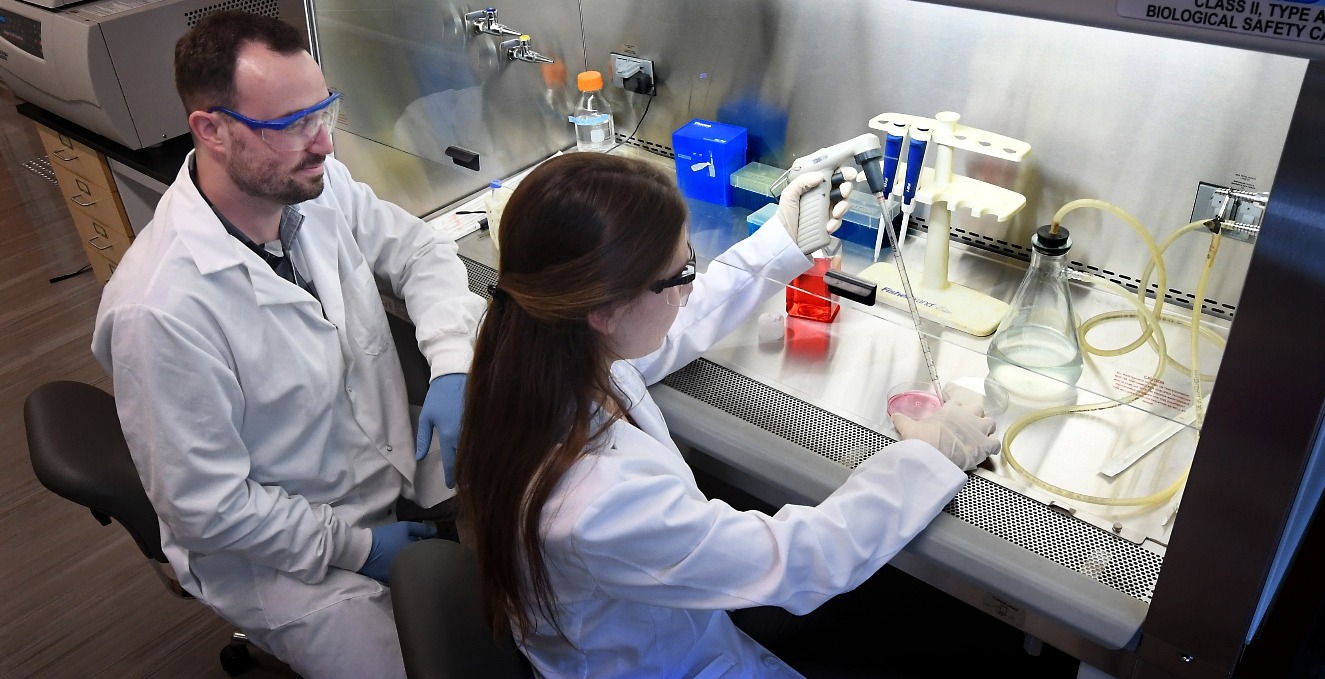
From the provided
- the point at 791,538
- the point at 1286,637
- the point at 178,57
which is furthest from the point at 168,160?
the point at 1286,637

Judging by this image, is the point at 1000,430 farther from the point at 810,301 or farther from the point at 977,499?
the point at 810,301

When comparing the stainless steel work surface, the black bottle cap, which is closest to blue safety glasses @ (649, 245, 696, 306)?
the stainless steel work surface

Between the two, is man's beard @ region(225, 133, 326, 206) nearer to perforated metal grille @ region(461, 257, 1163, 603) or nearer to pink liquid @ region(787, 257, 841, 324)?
perforated metal grille @ region(461, 257, 1163, 603)

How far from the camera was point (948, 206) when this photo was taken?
5.01 ft

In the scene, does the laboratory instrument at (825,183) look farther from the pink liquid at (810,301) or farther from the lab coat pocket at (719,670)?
the lab coat pocket at (719,670)

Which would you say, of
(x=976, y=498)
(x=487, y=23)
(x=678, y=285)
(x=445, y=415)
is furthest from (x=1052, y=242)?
(x=487, y=23)

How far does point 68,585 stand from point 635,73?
1.90 m

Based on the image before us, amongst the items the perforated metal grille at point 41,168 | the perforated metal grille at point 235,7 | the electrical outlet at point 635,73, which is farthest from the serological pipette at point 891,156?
the perforated metal grille at point 41,168

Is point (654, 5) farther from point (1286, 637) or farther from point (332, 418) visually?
point (1286, 637)

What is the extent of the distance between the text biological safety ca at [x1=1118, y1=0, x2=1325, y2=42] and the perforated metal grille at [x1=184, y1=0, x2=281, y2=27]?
2414mm

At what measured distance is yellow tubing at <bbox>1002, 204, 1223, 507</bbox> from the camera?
119 centimetres

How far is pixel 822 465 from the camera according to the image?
1.28 m

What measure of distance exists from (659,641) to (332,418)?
2.46ft

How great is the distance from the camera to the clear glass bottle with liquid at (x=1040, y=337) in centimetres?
131
